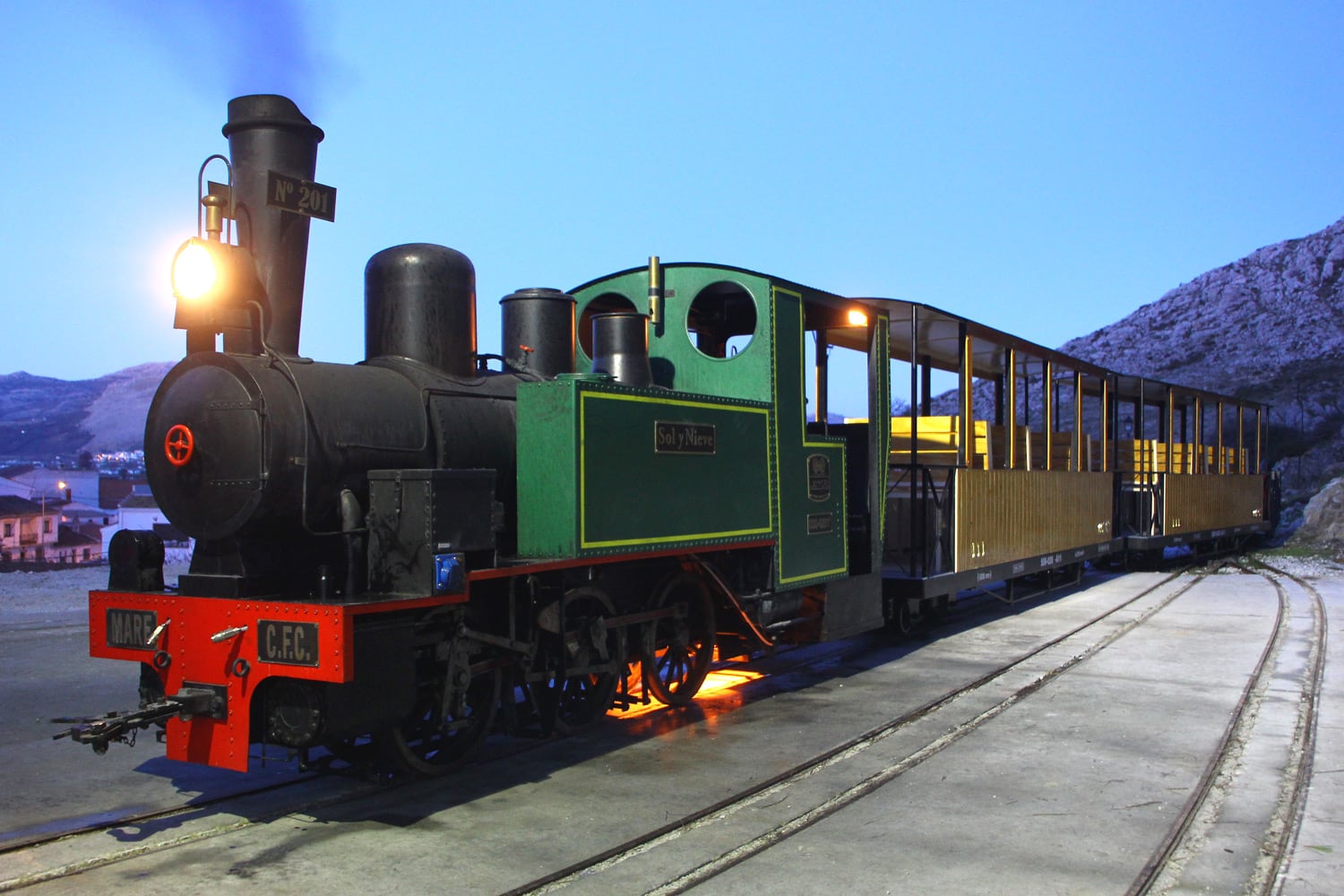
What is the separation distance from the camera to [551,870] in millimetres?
4230

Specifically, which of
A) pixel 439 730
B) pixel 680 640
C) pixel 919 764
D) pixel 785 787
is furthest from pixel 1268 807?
pixel 439 730

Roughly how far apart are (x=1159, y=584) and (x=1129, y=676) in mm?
8356

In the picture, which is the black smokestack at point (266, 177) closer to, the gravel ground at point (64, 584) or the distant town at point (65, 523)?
the gravel ground at point (64, 584)

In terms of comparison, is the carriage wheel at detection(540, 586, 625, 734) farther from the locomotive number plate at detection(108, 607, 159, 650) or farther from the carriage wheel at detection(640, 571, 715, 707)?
the locomotive number plate at detection(108, 607, 159, 650)

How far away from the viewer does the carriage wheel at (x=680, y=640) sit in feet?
22.7

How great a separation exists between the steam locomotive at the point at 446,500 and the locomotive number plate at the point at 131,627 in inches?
0.5

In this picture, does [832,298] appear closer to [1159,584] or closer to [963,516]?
[963,516]

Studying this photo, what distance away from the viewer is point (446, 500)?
16.3ft

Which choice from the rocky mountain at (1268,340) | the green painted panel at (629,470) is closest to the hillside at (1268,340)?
the rocky mountain at (1268,340)

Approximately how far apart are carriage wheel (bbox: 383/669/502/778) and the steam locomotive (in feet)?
0.05

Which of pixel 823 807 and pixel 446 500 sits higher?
pixel 446 500

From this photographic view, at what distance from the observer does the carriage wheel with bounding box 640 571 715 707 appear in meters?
6.93

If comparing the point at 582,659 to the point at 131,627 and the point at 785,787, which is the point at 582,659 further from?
the point at 131,627

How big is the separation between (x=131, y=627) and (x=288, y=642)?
111 centimetres
